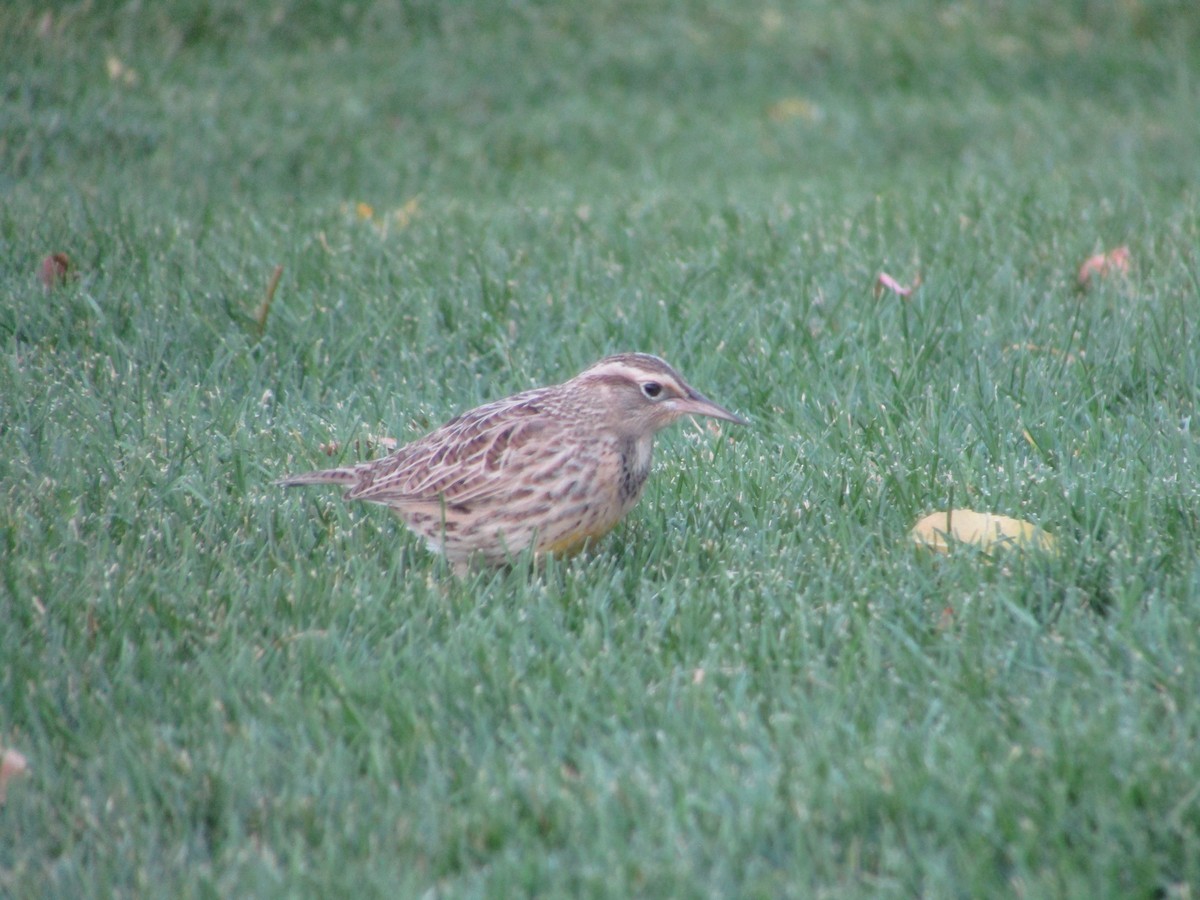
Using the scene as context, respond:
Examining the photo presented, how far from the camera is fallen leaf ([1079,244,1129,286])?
24.1 ft

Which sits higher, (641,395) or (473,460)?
(641,395)

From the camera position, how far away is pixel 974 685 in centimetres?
386

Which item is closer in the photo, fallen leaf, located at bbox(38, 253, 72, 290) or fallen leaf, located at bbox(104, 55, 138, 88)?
fallen leaf, located at bbox(38, 253, 72, 290)

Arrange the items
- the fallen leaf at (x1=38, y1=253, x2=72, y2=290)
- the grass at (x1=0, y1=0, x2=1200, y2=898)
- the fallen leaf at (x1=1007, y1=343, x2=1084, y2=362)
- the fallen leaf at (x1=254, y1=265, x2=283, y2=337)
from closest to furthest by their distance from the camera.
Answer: the grass at (x1=0, y1=0, x2=1200, y2=898), the fallen leaf at (x1=1007, y1=343, x2=1084, y2=362), the fallen leaf at (x1=254, y1=265, x2=283, y2=337), the fallen leaf at (x1=38, y1=253, x2=72, y2=290)

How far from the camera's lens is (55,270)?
24.1 ft

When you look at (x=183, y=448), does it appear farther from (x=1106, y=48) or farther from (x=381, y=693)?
(x=1106, y=48)

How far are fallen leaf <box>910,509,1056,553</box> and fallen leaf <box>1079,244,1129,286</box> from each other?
3009mm

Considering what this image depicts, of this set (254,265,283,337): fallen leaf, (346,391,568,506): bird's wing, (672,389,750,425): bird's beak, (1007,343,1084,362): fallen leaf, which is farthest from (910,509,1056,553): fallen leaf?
(254,265,283,337): fallen leaf

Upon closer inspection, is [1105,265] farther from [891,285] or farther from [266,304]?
[266,304]

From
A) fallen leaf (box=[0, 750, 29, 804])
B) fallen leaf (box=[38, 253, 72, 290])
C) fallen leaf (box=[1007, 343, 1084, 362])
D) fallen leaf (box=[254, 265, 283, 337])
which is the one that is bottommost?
fallen leaf (box=[0, 750, 29, 804])

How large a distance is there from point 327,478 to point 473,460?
603mm

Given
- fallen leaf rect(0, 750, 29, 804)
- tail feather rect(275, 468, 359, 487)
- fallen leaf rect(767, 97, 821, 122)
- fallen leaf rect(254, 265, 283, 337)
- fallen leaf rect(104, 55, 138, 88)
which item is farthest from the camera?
fallen leaf rect(767, 97, 821, 122)

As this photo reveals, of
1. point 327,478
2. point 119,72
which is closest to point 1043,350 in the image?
point 327,478

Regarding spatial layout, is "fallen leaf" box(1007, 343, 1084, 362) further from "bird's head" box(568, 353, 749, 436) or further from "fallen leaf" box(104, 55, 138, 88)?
"fallen leaf" box(104, 55, 138, 88)
